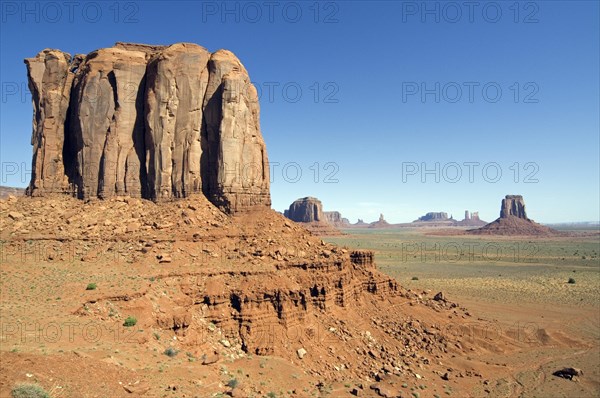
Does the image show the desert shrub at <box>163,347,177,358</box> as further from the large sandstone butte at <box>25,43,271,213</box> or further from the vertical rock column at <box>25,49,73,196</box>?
the vertical rock column at <box>25,49,73,196</box>

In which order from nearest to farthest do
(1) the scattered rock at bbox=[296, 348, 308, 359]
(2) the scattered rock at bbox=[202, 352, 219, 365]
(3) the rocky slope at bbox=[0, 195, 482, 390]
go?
1. (2) the scattered rock at bbox=[202, 352, 219, 365]
2. (3) the rocky slope at bbox=[0, 195, 482, 390]
3. (1) the scattered rock at bbox=[296, 348, 308, 359]

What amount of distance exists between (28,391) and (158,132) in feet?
94.9

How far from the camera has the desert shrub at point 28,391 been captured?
14.5 m

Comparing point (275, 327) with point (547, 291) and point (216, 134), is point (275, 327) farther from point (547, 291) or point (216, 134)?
point (547, 291)

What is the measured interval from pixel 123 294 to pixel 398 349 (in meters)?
23.5

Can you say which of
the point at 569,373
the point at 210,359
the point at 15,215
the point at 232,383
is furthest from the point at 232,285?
the point at 569,373

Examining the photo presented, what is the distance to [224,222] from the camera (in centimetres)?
3831

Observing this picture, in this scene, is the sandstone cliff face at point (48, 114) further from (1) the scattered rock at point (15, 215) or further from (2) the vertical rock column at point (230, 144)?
(2) the vertical rock column at point (230, 144)

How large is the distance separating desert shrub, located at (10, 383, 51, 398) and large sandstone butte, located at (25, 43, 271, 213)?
25259 millimetres

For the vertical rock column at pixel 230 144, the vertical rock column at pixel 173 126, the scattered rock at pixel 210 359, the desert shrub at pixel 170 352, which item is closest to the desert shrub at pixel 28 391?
the desert shrub at pixel 170 352

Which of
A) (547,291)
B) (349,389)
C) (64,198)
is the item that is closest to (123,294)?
(349,389)

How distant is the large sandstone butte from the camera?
3959 cm

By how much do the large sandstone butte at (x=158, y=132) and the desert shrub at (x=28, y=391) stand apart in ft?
82.9


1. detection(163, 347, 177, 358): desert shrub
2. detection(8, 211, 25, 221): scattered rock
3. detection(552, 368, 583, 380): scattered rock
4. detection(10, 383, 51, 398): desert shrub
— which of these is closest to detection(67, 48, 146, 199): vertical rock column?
detection(8, 211, 25, 221): scattered rock
